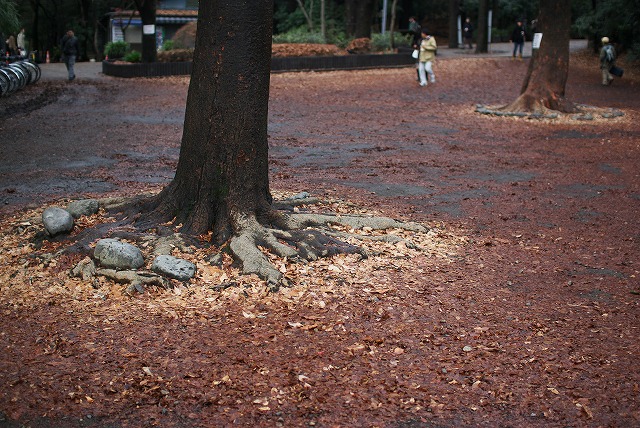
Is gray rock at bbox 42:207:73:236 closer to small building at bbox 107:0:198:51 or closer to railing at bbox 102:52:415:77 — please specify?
railing at bbox 102:52:415:77

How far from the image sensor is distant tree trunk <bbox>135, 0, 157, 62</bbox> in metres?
29.3

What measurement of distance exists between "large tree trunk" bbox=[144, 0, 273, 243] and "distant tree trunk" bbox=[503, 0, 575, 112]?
1314 cm

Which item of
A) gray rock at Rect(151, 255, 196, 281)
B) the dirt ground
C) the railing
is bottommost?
the dirt ground

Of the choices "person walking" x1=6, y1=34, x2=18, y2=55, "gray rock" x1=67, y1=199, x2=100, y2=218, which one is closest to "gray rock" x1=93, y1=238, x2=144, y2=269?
"gray rock" x1=67, y1=199, x2=100, y2=218

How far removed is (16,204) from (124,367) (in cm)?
545

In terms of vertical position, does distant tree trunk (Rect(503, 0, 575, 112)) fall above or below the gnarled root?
above

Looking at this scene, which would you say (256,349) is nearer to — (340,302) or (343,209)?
(340,302)

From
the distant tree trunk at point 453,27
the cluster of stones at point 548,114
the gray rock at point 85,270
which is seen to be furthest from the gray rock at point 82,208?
the distant tree trunk at point 453,27

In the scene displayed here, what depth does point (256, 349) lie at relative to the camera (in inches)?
215

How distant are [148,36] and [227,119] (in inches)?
915

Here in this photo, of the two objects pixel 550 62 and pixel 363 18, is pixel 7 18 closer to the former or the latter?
pixel 550 62

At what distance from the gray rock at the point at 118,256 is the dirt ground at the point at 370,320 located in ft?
0.75

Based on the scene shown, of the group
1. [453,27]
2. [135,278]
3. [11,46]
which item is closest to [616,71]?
[453,27]

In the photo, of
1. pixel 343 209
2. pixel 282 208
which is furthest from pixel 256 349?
pixel 343 209
